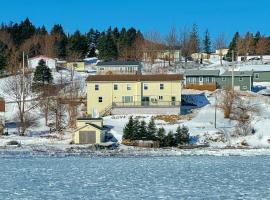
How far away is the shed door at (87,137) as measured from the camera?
42.9 meters

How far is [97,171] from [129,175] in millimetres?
2222

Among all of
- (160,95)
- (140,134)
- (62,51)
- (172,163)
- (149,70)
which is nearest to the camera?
(172,163)

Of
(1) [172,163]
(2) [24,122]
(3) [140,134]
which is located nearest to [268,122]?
(3) [140,134]

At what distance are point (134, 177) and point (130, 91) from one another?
29.9 m

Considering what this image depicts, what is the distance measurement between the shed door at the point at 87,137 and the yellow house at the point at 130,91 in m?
10.6

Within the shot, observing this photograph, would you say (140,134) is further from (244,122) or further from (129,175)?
(129,175)

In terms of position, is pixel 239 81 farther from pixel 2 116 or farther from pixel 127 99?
pixel 2 116

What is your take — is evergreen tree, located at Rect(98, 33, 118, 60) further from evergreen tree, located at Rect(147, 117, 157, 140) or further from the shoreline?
the shoreline

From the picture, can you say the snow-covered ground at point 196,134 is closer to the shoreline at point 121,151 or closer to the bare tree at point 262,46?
the shoreline at point 121,151

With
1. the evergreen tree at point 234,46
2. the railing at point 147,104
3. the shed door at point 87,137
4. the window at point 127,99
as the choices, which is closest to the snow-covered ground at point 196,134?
the shed door at point 87,137

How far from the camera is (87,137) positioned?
43.0 metres

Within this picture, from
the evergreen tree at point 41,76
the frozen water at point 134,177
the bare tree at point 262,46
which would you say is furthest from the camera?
the bare tree at point 262,46

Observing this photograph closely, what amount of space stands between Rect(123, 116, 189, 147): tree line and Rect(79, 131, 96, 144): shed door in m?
2.50

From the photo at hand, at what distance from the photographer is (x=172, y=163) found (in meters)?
31.6
